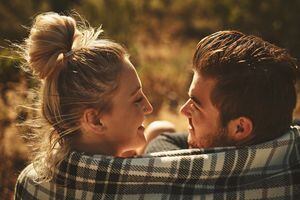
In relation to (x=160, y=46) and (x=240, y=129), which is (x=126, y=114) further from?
(x=160, y=46)

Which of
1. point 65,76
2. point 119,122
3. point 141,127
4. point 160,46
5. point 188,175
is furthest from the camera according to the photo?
point 160,46

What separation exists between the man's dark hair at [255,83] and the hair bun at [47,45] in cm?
63

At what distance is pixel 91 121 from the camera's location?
208 centimetres

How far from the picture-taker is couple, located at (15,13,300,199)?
1.92m

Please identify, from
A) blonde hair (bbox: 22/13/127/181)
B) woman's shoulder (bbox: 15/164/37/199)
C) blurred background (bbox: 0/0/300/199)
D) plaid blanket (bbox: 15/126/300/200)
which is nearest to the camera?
plaid blanket (bbox: 15/126/300/200)

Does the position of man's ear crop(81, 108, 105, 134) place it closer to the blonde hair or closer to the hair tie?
the blonde hair

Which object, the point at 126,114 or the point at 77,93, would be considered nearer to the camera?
the point at 77,93

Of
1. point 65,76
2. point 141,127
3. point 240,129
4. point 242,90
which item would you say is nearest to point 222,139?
point 240,129

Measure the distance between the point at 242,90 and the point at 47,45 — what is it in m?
0.82

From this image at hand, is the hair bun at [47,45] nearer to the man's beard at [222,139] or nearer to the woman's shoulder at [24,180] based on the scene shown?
the woman's shoulder at [24,180]

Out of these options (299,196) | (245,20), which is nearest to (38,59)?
(299,196)

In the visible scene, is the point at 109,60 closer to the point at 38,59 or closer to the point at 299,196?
the point at 38,59

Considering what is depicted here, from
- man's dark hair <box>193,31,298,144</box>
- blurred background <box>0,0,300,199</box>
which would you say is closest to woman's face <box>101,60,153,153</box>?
man's dark hair <box>193,31,298,144</box>

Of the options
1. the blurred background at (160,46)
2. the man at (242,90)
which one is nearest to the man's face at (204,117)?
the man at (242,90)
